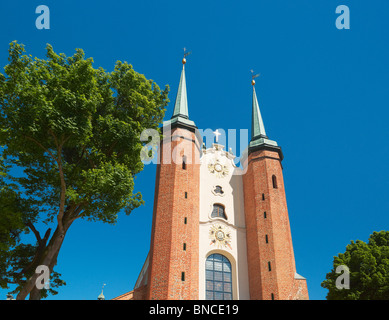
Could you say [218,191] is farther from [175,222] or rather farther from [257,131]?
[257,131]

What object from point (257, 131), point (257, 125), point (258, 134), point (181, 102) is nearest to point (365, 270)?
point (258, 134)

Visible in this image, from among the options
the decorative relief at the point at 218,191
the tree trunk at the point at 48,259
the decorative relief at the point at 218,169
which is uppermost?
the decorative relief at the point at 218,169

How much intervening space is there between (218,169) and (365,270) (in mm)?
12063

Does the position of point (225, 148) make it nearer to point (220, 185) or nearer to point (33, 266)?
point (220, 185)

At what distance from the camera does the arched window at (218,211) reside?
22953mm

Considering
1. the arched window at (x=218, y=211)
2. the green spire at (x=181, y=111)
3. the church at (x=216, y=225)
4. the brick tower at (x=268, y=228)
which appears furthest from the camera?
the green spire at (x=181, y=111)

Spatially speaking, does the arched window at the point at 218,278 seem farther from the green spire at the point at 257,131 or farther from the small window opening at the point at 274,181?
the green spire at the point at 257,131

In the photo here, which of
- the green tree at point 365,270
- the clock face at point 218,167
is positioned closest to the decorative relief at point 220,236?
the clock face at point 218,167

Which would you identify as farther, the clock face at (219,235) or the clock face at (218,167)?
the clock face at (218,167)

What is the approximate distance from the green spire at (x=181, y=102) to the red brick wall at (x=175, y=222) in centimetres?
233

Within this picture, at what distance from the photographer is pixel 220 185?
24.2m

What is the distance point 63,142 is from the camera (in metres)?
12.4
